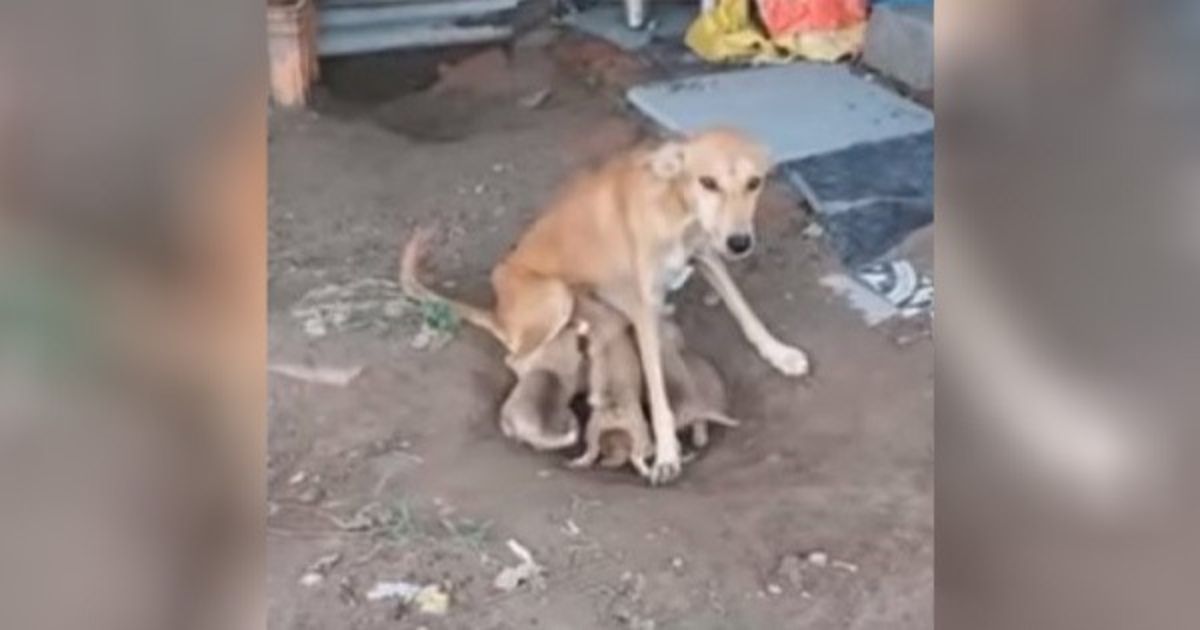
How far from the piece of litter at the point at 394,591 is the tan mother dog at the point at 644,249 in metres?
0.11

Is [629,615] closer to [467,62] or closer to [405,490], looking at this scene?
[405,490]

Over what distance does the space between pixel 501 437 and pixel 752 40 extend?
22cm

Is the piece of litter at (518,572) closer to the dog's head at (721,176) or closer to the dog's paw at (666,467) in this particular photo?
the dog's paw at (666,467)

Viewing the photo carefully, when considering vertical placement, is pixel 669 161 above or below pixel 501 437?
above

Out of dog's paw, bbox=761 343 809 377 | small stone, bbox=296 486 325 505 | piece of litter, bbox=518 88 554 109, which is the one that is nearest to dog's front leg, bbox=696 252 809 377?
dog's paw, bbox=761 343 809 377

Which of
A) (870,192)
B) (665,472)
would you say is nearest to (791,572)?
(665,472)

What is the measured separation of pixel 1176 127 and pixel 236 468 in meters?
0.46

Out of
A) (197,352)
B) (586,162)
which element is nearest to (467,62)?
(586,162)

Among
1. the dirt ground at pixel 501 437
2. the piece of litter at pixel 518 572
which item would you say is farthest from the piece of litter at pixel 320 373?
the piece of litter at pixel 518 572

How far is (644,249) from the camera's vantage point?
0.89 m

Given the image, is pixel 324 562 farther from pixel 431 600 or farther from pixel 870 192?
pixel 870 192

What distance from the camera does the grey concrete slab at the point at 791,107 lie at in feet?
2.86

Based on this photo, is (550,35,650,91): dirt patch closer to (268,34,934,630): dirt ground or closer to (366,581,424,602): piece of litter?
(268,34,934,630): dirt ground

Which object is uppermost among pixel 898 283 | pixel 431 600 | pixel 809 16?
pixel 809 16
